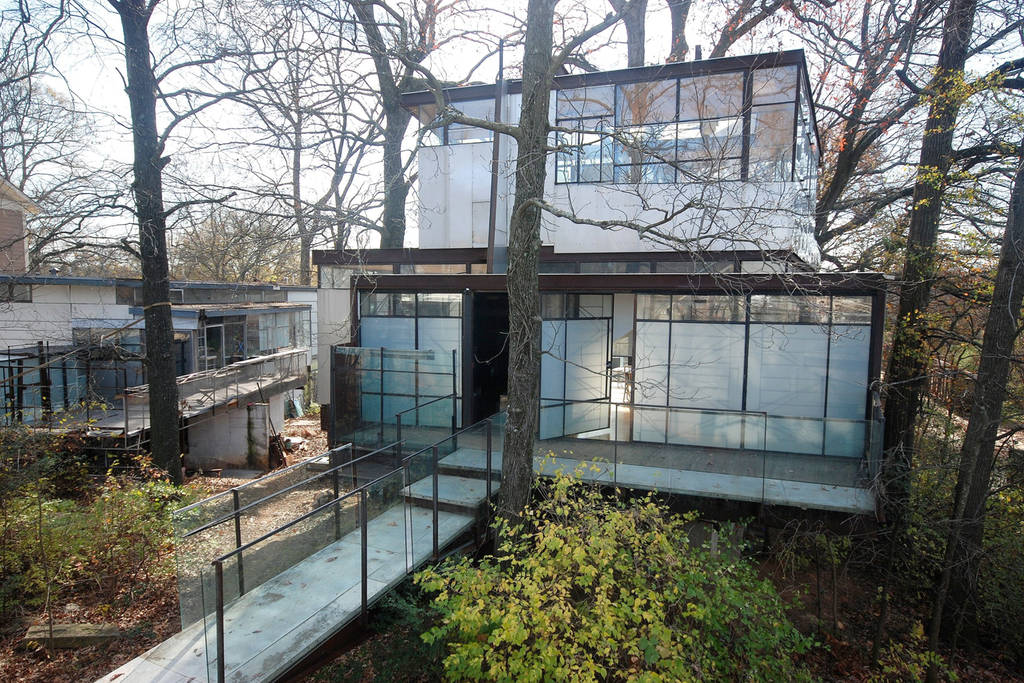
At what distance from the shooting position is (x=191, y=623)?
18.3 ft

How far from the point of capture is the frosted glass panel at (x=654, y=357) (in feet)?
39.3

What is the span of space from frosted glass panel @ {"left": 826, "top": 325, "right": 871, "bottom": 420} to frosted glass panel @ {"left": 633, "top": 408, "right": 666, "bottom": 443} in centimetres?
311

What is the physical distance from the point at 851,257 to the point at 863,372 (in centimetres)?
950

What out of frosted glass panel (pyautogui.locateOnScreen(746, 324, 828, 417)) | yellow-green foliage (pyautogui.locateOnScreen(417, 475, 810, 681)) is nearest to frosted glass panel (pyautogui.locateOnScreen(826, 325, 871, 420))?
frosted glass panel (pyautogui.locateOnScreen(746, 324, 828, 417))

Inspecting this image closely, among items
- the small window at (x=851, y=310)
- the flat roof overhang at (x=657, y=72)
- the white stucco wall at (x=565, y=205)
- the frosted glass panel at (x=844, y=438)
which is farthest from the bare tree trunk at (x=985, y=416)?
the flat roof overhang at (x=657, y=72)

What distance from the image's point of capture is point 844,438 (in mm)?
10000

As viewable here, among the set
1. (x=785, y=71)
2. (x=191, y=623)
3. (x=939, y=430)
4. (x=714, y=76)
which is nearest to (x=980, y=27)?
(x=785, y=71)

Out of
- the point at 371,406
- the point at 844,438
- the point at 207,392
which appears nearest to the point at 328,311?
the point at 207,392

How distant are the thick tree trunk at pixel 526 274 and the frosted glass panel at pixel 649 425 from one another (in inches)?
163

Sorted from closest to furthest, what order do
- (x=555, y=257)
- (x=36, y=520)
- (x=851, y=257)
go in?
1. (x=36, y=520)
2. (x=555, y=257)
3. (x=851, y=257)

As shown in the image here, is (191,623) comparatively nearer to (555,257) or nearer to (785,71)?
(555,257)

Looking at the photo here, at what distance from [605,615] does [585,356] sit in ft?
25.0

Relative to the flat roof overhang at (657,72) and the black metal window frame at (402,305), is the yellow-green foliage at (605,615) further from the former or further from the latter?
the flat roof overhang at (657,72)

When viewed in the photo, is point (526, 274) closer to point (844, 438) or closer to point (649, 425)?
point (649, 425)
